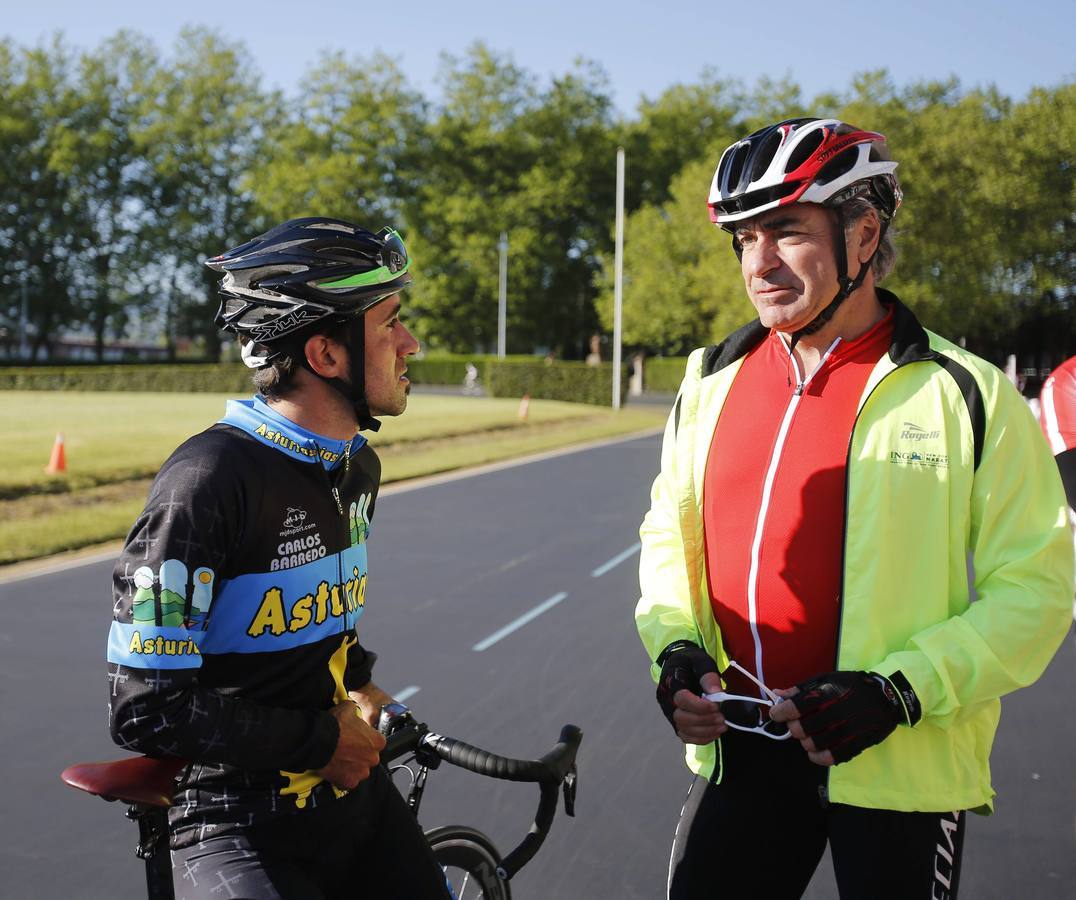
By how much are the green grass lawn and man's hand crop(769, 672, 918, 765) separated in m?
9.92

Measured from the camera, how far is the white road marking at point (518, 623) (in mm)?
7172

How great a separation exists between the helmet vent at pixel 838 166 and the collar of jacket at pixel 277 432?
1256 mm

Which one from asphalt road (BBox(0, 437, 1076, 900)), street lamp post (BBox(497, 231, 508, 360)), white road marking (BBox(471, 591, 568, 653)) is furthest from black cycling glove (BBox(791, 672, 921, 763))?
street lamp post (BBox(497, 231, 508, 360))

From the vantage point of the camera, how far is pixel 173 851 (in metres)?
2.22

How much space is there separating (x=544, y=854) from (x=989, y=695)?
248 centimetres

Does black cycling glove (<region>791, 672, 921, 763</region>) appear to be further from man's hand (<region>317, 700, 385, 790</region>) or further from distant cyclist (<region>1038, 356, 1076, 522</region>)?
distant cyclist (<region>1038, 356, 1076, 522</region>)

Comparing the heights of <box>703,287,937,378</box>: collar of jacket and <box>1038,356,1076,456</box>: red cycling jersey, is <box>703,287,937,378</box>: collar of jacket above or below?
above

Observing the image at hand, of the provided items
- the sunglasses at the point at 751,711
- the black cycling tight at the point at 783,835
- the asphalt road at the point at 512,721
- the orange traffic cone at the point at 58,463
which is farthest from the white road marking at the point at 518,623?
the orange traffic cone at the point at 58,463

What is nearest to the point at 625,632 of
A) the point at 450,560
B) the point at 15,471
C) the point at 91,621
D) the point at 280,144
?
the point at 450,560

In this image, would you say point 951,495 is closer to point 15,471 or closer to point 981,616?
point 981,616

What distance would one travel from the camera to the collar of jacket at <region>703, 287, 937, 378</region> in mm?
2303

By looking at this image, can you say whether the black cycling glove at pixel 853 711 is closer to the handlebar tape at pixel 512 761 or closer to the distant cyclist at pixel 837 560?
the distant cyclist at pixel 837 560

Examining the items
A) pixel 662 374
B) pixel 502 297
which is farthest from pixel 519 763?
pixel 662 374

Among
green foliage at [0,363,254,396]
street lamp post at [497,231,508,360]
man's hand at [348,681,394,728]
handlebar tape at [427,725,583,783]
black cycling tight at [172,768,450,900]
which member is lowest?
green foliage at [0,363,254,396]
